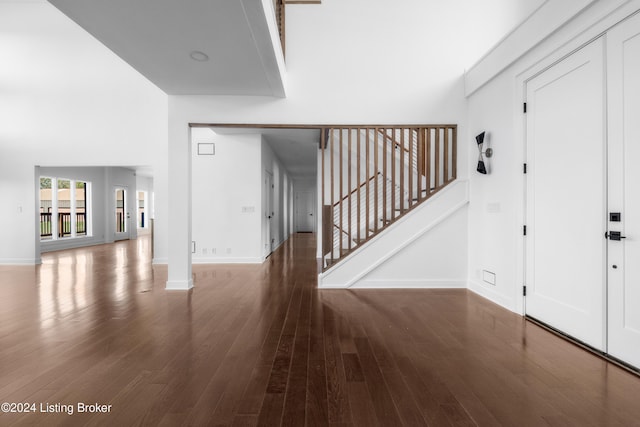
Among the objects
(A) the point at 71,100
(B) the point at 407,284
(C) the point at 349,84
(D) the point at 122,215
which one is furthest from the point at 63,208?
(B) the point at 407,284

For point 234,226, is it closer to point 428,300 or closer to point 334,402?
point 428,300

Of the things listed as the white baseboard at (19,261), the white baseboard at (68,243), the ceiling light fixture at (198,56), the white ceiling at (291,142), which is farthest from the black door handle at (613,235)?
the white baseboard at (68,243)

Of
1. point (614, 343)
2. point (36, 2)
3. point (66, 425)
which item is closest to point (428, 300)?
point (614, 343)

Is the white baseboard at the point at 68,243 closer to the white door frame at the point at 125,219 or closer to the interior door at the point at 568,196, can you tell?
the white door frame at the point at 125,219

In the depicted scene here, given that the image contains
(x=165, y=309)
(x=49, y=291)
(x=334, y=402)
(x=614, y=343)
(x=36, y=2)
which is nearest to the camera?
(x=334, y=402)

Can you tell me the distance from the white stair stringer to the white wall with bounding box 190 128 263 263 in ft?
9.04

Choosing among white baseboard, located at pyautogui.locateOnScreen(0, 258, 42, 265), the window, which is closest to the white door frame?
the window

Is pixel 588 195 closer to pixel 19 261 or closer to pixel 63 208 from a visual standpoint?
pixel 19 261

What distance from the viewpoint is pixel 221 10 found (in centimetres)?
251

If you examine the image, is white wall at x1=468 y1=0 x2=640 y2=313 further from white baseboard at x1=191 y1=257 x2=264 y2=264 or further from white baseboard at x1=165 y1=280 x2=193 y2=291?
white baseboard at x1=191 y1=257 x2=264 y2=264

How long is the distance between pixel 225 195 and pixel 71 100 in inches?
156

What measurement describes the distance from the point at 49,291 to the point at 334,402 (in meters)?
4.78

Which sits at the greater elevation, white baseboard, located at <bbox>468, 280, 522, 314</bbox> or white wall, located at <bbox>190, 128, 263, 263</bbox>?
white wall, located at <bbox>190, 128, 263, 263</bbox>

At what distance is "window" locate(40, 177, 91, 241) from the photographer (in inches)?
352
